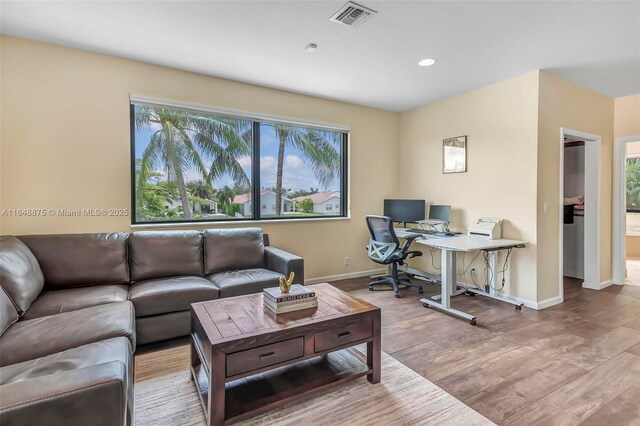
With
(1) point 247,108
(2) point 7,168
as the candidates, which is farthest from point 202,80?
(2) point 7,168

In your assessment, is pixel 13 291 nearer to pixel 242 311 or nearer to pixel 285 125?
pixel 242 311

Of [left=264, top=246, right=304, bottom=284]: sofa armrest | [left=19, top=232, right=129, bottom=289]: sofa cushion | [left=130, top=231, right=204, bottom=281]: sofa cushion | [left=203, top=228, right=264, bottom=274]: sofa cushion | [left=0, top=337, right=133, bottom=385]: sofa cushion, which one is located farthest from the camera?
[left=203, top=228, right=264, bottom=274]: sofa cushion

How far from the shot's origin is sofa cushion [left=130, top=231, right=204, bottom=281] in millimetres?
2844

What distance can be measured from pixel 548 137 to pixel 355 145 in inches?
91.7

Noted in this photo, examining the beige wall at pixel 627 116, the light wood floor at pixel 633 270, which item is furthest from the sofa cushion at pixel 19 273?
the light wood floor at pixel 633 270

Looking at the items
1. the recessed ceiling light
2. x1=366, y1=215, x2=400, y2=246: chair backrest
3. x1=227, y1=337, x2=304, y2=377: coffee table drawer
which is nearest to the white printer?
x1=366, y1=215, x2=400, y2=246: chair backrest

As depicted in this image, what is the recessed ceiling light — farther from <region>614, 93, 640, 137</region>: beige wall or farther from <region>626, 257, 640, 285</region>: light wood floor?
<region>626, 257, 640, 285</region>: light wood floor

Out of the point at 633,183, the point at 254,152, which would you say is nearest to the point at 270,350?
the point at 254,152

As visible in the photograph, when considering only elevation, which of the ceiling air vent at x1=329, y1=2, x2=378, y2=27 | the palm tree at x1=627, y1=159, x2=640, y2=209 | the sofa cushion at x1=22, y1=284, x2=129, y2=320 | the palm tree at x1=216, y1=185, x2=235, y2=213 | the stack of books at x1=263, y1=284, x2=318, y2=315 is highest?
the ceiling air vent at x1=329, y1=2, x2=378, y2=27

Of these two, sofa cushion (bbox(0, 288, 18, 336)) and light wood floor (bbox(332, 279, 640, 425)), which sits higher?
sofa cushion (bbox(0, 288, 18, 336))

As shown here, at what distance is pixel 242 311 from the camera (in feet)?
6.35

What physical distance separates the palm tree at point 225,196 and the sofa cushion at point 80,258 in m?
1.15

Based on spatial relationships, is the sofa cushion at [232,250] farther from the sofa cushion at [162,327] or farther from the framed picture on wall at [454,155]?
the framed picture on wall at [454,155]

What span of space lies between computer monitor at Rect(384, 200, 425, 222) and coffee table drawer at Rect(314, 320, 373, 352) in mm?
2779
